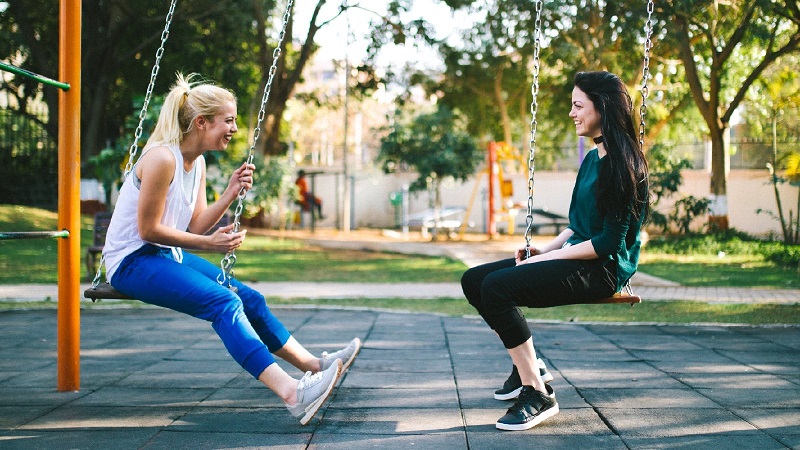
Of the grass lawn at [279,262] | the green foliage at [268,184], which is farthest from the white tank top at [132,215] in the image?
the green foliage at [268,184]

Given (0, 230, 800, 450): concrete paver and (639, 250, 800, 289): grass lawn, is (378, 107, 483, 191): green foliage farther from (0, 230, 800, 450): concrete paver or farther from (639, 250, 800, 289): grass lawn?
(0, 230, 800, 450): concrete paver

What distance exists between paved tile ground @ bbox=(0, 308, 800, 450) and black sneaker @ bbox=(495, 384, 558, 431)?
41 millimetres

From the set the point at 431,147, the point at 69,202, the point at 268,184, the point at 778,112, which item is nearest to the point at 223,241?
the point at 69,202

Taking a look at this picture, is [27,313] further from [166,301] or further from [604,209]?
[604,209]

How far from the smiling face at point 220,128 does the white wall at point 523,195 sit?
15.5 m

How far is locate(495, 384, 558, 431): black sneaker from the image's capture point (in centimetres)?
335

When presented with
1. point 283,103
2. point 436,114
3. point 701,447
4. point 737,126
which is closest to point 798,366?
point 701,447

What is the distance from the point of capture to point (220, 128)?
11.7 feet

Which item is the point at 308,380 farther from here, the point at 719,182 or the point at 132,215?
the point at 719,182

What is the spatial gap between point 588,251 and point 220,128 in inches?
66.8

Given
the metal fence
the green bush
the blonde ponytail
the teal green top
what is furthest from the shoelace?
the metal fence

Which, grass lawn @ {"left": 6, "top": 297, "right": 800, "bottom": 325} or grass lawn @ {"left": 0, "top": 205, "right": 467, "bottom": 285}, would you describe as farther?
grass lawn @ {"left": 0, "top": 205, "right": 467, "bottom": 285}

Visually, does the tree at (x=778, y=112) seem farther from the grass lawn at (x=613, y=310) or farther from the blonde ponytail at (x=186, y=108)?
the blonde ponytail at (x=186, y=108)

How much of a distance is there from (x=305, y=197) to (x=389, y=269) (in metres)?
10.3
